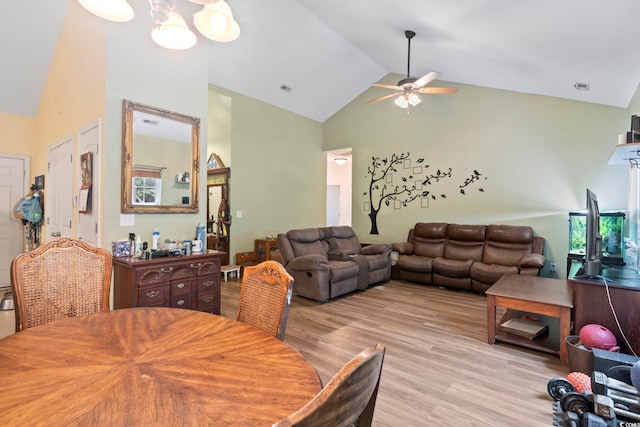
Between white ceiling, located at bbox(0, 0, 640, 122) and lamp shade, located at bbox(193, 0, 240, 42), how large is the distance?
6.88ft

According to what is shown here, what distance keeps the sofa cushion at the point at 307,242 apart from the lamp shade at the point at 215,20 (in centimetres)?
332

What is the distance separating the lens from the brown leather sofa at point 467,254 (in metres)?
4.53

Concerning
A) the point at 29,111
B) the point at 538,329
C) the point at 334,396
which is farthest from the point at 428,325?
the point at 29,111

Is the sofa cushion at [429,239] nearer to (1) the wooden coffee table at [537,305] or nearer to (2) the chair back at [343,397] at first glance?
(1) the wooden coffee table at [537,305]

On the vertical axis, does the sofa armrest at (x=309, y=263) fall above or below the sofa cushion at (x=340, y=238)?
below

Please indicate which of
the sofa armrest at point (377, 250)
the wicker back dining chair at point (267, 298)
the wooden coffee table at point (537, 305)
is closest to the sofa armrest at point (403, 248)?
the sofa armrest at point (377, 250)

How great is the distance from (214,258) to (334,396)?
9.25 ft

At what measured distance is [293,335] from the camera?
3119 mm

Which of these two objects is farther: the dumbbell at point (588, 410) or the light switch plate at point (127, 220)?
the light switch plate at point (127, 220)

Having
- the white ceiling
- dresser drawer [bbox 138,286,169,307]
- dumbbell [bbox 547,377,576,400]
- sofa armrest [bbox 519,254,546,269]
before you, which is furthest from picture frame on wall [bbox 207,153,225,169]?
dumbbell [bbox 547,377,576,400]

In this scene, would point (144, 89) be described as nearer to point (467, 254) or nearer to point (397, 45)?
point (397, 45)

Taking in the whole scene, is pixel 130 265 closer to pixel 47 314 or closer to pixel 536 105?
pixel 47 314

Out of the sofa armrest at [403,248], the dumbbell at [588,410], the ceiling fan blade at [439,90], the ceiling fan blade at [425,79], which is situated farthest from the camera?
the sofa armrest at [403,248]

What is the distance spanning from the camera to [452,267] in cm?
482
